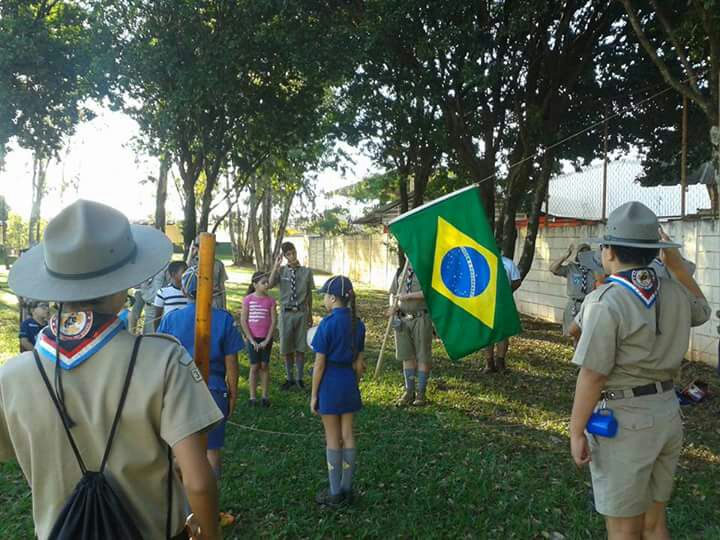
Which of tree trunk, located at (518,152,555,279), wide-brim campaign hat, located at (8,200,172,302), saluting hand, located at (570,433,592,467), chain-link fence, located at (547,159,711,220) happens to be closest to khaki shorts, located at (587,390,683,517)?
saluting hand, located at (570,433,592,467)

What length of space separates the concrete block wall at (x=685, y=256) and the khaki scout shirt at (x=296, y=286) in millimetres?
6092

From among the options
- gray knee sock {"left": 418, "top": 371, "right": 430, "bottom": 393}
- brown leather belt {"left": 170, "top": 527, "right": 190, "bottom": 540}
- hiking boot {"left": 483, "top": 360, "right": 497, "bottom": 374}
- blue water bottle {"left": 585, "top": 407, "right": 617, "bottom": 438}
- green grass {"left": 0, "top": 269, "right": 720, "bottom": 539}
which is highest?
blue water bottle {"left": 585, "top": 407, "right": 617, "bottom": 438}

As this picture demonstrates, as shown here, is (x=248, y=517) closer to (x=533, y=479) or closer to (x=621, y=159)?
(x=533, y=479)

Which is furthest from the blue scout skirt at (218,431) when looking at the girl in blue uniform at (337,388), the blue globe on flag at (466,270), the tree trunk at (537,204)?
the tree trunk at (537,204)

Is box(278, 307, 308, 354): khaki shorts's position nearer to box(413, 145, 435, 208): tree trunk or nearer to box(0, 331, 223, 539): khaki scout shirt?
box(0, 331, 223, 539): khaki scout shirt

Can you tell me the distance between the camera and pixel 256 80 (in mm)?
13398

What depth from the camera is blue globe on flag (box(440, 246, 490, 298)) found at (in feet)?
15.4

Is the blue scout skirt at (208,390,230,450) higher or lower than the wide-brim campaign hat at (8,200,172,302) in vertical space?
lower

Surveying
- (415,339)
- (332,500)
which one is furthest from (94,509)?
(415,339)

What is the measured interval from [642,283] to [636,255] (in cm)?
17

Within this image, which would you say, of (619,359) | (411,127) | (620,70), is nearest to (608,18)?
(620,70)

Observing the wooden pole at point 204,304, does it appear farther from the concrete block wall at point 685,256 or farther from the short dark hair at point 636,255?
the concrete block wall at point 685,256

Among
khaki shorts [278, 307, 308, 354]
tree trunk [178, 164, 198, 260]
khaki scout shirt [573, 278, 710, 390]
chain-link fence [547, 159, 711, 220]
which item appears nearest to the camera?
khaki scout shirt [573, 278, 710, 390]

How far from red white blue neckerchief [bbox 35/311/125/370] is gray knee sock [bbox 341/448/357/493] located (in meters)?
3.01
